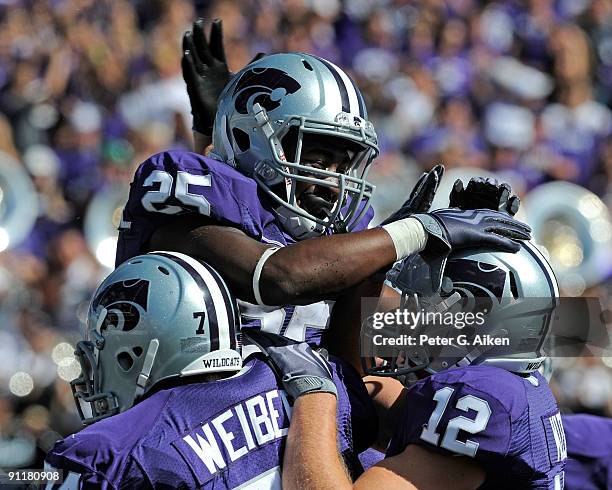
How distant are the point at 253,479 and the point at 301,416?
170 mm

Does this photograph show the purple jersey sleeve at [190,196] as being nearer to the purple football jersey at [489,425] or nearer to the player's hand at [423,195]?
the player's hand at [423,195]

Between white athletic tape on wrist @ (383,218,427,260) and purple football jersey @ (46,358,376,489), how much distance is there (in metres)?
0.41

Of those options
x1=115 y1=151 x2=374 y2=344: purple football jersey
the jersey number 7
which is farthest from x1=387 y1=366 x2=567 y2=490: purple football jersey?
x1=115 y1=151 x2=374 y2=344: purple football jersey

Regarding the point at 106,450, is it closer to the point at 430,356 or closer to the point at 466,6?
the point at 430,356

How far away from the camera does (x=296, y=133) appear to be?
8.73 feet

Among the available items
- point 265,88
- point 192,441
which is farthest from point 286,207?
point 192,441

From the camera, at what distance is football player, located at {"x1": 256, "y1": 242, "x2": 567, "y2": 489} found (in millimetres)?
2273

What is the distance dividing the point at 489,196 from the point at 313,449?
800mm

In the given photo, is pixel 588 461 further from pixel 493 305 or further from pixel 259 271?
pixel 259 271

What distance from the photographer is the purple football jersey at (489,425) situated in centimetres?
228

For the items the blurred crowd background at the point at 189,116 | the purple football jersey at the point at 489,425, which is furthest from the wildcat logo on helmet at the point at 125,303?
the blurred crowd background at the point at 189,116

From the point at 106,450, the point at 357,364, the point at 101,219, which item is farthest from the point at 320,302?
the point at 101,219

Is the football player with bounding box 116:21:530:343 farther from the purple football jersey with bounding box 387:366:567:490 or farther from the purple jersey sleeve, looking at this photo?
the purple football jersey with bounding box 387:366:567:490
